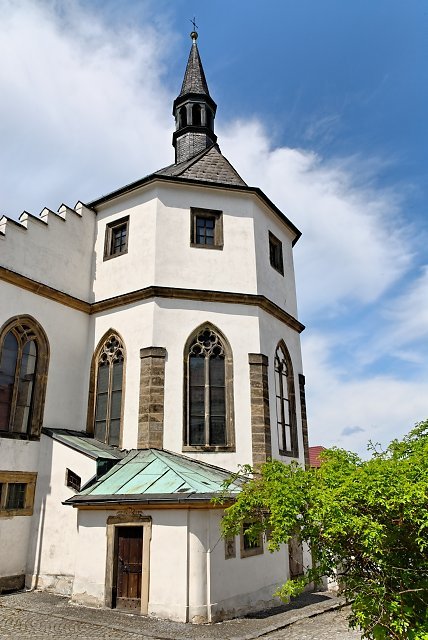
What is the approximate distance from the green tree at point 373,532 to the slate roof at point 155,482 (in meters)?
3.77

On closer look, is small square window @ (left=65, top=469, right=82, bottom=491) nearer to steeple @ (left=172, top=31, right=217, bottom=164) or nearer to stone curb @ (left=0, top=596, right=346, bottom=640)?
stone curb @ (left=0, top=596, right=346, bottom=640)

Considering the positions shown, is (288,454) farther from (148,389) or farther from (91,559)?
(91,559)

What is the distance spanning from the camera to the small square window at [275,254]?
17.1m

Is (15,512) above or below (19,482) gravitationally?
below

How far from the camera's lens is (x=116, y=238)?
53.3ft

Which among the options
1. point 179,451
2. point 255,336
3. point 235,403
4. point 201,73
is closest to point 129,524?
point 179,451

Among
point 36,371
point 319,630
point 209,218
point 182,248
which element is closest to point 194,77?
point 209,218

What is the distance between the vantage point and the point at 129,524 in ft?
34.3

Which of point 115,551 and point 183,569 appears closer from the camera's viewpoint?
point 183,569

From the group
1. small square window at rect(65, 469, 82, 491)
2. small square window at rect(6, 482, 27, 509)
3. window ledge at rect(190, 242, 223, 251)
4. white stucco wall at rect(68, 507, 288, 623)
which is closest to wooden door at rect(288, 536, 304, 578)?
white stucco wall at rect(68, 507, 288, 623)

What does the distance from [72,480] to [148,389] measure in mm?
2971

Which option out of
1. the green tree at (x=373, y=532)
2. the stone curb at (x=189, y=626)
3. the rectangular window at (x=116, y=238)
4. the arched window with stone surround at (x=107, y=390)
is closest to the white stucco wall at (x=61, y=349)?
the arched window with stone surround at (x=107, y=390)

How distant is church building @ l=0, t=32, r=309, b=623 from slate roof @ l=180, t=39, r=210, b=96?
5.94 meters

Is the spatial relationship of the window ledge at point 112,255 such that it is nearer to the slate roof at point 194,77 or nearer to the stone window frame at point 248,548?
the stone window frame at point 248,548
